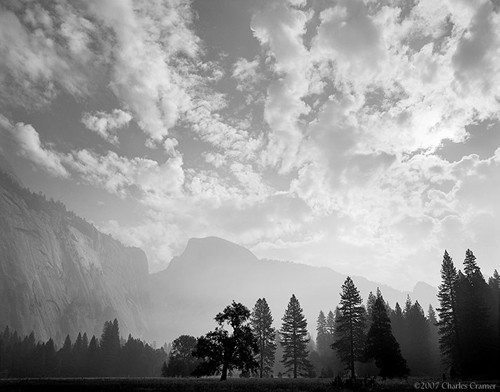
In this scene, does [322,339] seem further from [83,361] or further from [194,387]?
[194,387]

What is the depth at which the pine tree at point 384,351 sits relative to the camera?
4331 centimetres

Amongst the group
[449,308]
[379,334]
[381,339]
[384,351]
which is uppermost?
[449,308]

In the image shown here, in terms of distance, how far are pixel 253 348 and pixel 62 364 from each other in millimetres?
87021

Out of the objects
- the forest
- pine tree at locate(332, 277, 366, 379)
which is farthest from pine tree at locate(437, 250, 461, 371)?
pine tree at locate(332, 277, 366, 379)

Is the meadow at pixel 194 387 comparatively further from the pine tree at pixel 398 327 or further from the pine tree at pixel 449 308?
the pine tree at pixel 398 327

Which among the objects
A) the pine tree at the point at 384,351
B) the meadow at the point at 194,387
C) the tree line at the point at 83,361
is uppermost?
the pine tree at the point at 384,351

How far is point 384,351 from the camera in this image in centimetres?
4438

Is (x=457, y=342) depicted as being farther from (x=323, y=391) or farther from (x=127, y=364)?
(x=127, y=364)

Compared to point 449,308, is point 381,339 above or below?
below

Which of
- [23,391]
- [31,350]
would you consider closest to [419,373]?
[23,391]

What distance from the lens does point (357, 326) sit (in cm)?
5253

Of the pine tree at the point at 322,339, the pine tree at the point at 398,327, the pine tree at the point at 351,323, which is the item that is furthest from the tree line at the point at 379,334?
the pine tree at the point at 322,339

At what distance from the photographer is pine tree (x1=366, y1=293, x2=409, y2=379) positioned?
43.3 m

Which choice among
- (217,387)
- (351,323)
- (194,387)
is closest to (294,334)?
(351,323)
